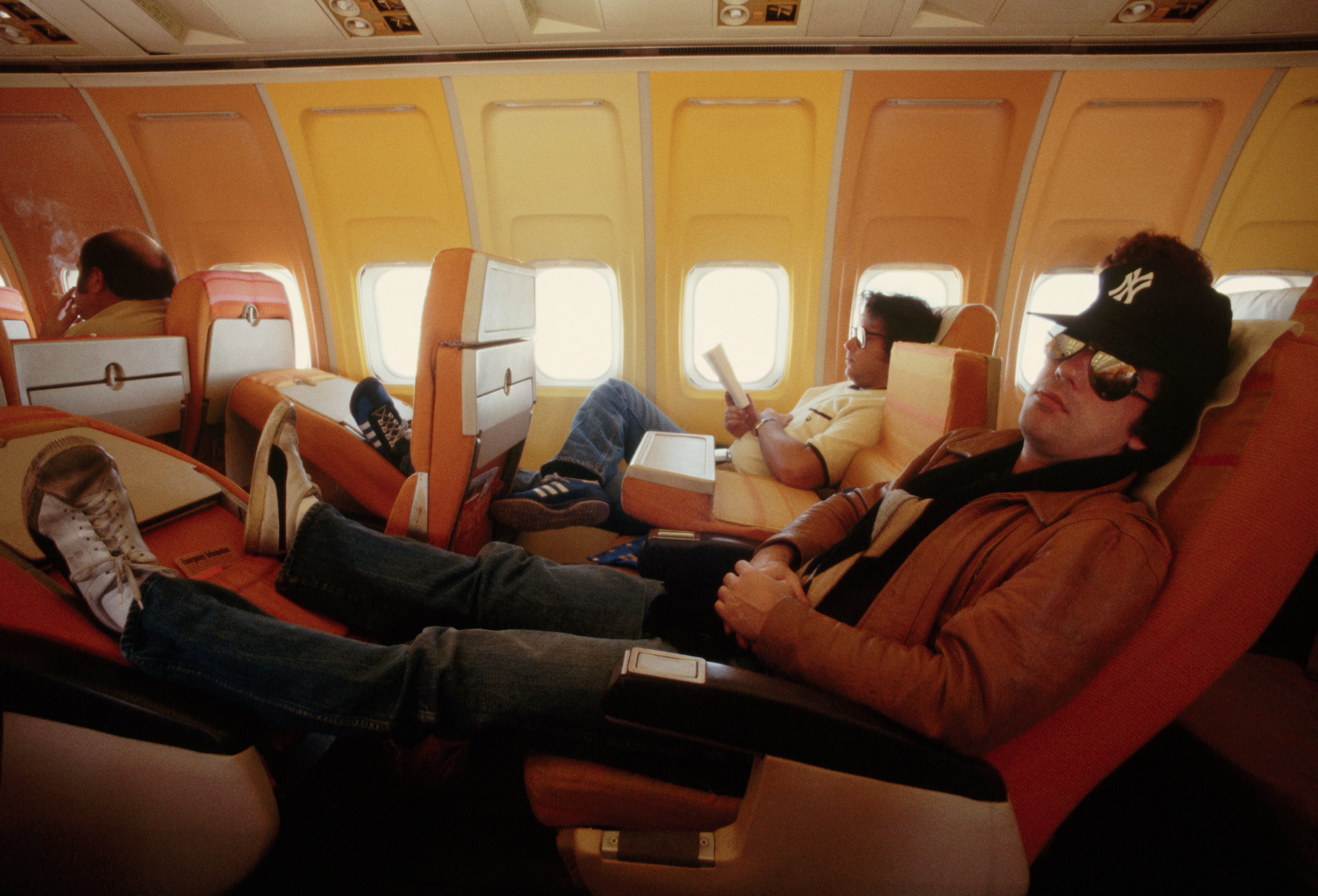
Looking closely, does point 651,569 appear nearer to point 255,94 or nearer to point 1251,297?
point 1251,297

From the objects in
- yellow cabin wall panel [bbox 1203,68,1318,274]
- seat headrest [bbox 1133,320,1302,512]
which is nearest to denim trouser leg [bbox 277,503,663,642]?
seat headrest [bbox 1133,320,1302,512]

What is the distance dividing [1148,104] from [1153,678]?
4128 millimetres

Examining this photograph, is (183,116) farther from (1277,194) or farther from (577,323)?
(1277,194)

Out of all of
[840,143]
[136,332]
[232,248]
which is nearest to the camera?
[136,332]

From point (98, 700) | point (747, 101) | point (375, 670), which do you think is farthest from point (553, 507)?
point (747, 101)

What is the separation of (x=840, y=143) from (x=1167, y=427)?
3008mm

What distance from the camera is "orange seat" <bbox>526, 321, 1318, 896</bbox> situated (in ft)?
2.86

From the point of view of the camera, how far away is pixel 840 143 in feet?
11.0

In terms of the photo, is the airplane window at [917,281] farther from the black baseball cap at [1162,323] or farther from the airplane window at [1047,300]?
the black baseball cap at [1162,323]

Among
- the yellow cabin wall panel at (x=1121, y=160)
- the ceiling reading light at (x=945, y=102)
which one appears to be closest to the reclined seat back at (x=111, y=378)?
the ceiling reading light at (x=945, y=102)

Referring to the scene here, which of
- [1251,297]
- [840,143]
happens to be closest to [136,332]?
[840,143]

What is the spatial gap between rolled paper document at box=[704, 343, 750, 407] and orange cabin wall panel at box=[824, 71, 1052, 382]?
1.38 metres

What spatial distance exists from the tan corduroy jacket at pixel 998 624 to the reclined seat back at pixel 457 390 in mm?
1271

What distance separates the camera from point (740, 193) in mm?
3576
